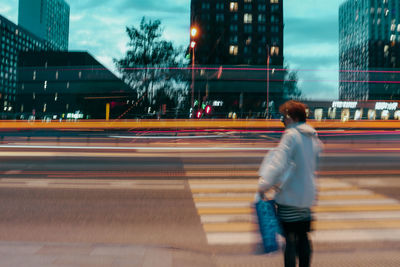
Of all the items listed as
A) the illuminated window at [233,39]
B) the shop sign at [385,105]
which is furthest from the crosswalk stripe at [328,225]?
the illuminated window at [233,39]

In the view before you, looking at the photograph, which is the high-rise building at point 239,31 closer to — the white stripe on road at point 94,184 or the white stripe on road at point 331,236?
the white stripe on road at point 94,184

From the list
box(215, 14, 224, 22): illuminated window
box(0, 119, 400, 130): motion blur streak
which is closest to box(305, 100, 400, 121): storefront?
box(0, 119, 400, 130): motion blur streak

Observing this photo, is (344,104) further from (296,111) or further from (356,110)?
(296,111)

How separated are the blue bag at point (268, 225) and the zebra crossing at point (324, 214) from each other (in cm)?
83

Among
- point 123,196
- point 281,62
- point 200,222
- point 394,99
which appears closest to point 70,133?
point 123,196

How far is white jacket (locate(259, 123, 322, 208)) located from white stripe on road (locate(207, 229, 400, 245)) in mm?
1757

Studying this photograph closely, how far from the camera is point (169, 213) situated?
576 cm

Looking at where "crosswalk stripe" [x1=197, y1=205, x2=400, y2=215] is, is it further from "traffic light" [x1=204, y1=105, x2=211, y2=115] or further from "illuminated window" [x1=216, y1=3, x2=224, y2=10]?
"illuminated window" [x1=216, y1=3, x2=224, y2=10]

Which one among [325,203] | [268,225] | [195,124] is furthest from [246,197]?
[195,124]

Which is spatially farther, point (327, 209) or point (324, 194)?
point (324, 194)

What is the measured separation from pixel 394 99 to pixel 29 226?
26737 millimetres

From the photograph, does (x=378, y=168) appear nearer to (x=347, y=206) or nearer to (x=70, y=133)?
(x=347, y=206)

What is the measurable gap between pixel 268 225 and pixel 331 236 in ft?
7.10

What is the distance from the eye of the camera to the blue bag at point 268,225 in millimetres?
2891
